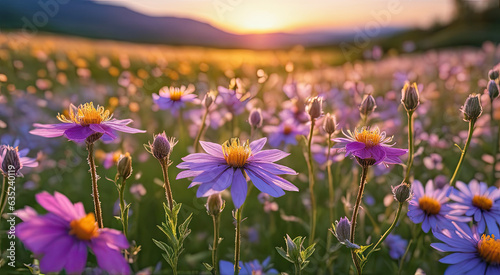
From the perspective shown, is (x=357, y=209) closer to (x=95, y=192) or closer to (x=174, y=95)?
(x=95, y=192)

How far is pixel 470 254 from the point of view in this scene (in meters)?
1.11

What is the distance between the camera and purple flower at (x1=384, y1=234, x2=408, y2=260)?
1.72m

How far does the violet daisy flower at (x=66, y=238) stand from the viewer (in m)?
0.65

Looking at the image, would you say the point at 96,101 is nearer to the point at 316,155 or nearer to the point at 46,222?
the point at 316,155

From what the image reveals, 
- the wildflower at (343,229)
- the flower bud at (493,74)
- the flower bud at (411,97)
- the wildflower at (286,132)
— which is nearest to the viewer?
the wildflower at (343,229)

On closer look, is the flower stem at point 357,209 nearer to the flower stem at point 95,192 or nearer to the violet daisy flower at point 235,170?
the violet daisy flower at point 235,170

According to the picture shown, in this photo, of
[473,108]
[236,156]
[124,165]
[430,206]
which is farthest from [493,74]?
[124,165]

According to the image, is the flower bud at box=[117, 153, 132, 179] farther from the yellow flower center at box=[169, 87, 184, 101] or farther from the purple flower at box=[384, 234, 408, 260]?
the purple flower at box=[384, 234, 408, 260]

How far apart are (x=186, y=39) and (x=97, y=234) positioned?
4839 cm

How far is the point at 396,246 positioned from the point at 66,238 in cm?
144

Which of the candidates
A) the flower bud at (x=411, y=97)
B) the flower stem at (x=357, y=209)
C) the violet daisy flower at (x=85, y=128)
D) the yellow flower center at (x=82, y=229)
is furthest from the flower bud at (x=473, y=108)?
the yellow flower center at (x=82, y=229)

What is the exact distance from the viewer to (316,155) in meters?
2.18

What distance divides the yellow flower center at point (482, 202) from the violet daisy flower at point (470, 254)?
0.28 m

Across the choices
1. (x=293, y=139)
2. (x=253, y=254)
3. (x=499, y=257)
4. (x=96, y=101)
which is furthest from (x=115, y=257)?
(x=96, y=101)
